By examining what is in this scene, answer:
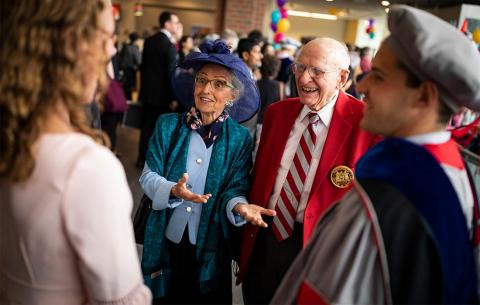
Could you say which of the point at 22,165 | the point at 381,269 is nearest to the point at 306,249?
the point at 381,269

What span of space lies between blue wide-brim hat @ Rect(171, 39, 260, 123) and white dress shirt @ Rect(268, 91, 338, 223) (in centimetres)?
34

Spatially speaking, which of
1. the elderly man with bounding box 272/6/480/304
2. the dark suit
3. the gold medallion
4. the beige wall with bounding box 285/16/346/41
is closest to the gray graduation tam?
the elderly man with bounding box 272/6/480/304

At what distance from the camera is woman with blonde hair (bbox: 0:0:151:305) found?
0.85m

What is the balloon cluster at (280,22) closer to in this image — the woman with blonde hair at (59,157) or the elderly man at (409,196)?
the elderly man at (409,196)

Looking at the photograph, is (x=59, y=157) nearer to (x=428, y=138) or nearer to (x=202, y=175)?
(x=428, y=138)

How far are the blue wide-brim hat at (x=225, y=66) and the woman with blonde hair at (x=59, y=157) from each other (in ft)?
3.05

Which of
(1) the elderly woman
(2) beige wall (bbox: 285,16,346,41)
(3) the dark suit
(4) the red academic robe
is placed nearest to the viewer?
(4) the red academic robe

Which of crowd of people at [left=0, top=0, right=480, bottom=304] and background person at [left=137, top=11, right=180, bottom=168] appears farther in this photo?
background person at [left=137, top=11, right=180, bottom=168]

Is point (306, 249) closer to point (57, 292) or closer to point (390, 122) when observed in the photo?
point (390, 122)

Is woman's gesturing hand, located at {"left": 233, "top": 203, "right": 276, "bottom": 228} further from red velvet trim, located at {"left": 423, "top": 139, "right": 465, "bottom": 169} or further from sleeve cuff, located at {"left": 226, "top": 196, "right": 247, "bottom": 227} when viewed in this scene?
red velvet trim, located at {"left": 423, "top": 139, "right": 465, "bottom": 169}

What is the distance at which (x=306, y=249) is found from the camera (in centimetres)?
115

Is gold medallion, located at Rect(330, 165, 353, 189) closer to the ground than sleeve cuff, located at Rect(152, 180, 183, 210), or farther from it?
farther from it

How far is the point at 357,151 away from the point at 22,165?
1.27 metres

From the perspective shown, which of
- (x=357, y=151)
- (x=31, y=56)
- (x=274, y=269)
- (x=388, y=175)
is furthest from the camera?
(x=274, y=269)
